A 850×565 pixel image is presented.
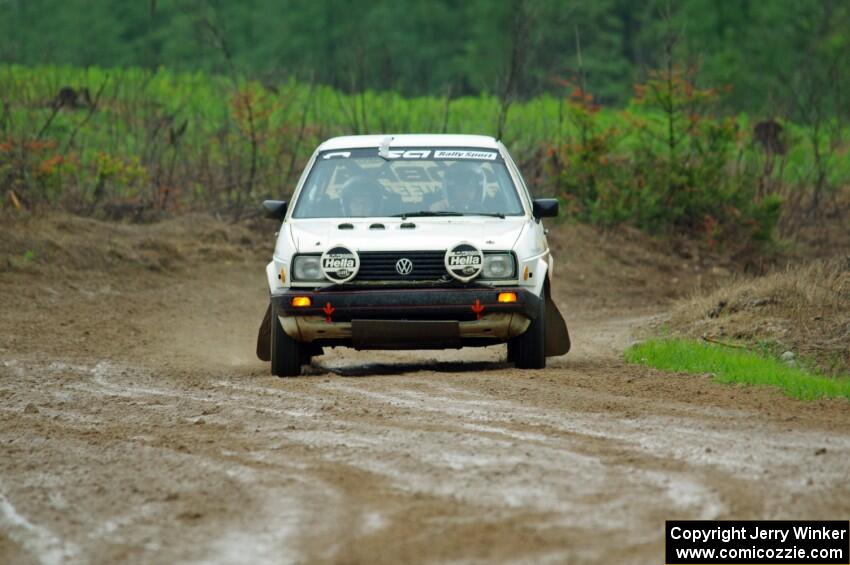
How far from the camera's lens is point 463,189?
11523mm

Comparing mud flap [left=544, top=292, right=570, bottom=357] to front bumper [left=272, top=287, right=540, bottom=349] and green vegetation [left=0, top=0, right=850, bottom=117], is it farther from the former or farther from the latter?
green vegetation [left=0, top=0, right=850, bottom=117]

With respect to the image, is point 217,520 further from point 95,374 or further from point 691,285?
point 691,285

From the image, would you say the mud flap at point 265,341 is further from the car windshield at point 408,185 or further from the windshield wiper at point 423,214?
the windshield wiper at point 423,214

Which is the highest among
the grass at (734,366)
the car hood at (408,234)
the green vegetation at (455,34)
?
the green vegetation at (455,34)

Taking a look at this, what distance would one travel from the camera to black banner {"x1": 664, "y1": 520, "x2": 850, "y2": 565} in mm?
5172

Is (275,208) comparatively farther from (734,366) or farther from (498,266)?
(734,366)

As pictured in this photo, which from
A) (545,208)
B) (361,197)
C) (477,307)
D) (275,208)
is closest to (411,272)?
(477,307)

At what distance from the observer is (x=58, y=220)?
68.6ft

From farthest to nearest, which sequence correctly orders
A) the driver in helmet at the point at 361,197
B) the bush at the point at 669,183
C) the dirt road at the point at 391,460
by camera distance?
1. the bush at the point at 669,183
2. the driver in helmet at the point at 361,197
3. the dirt road at the point at 391,460

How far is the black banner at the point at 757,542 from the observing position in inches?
204

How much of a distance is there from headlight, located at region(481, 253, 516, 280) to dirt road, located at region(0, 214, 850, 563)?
71 centimetres

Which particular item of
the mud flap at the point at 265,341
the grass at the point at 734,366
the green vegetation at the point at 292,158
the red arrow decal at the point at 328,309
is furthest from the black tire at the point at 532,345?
the green vegetation at the point at 292,158

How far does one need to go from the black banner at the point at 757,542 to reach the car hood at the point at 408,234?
5.07 meters

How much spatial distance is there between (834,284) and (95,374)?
665cm
